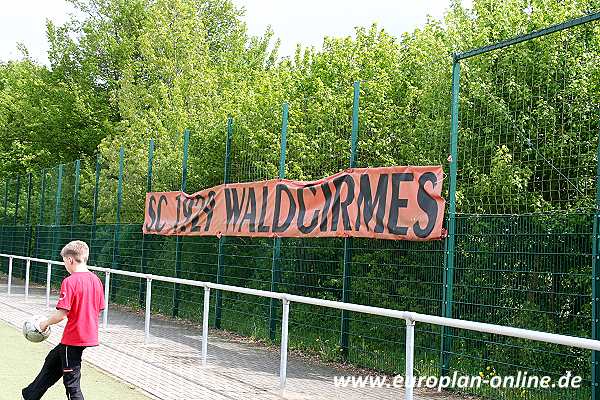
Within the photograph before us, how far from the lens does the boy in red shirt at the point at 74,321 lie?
652 centimetres

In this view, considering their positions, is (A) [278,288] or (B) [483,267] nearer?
(B) [483,267]

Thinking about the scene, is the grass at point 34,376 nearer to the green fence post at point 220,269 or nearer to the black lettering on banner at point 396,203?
the green fence post at point 220,269

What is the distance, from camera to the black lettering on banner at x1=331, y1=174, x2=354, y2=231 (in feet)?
34.9

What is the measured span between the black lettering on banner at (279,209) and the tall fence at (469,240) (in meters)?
0.28

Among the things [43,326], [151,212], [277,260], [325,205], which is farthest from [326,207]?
[151,212]

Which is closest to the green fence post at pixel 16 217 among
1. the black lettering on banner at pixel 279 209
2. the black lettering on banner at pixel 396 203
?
the black lettering on banner at pixel 279 209

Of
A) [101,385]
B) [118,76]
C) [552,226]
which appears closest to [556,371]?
[552,226]

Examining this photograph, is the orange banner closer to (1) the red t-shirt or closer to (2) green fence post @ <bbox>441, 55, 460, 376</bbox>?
(2) green fence post @ <bbox>441, 55, 460, 376</bbox>

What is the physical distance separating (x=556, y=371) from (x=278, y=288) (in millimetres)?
5544

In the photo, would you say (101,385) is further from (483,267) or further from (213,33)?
(213,33)

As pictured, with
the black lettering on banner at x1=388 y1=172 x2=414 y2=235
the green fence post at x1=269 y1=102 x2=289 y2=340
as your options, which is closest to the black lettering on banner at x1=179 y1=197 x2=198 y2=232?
the green fence post at x1=269 y1=102 x2=289 y2=340

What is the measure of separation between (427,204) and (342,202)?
1.81 meters

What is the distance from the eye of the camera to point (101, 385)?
879 centimetres

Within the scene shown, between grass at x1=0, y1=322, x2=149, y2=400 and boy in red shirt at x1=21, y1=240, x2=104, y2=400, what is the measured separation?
1513mm
